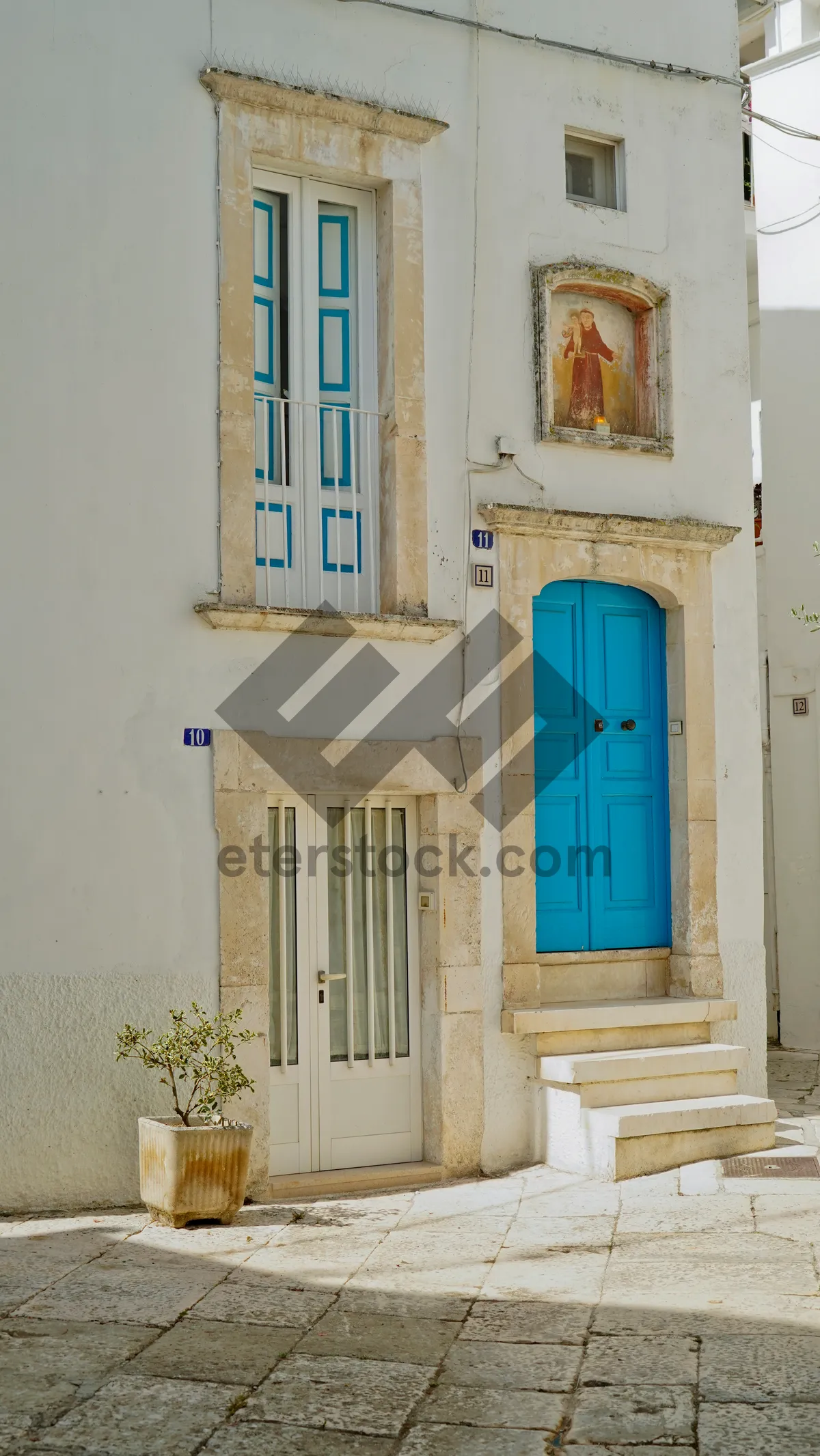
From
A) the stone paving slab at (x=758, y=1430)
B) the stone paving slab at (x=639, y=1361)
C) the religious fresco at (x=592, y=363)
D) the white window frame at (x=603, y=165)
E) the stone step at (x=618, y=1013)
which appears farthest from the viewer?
the white window frame at (x=603, y=165)

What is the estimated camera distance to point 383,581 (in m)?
7.94

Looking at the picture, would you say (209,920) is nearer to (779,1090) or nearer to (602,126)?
(779,1090)

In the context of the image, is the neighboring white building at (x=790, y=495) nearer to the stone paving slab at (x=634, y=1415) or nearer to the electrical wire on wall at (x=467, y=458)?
the electrical wire on wall at (x=467, y=458)

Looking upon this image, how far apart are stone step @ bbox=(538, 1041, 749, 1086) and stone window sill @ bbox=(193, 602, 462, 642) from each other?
2.47m

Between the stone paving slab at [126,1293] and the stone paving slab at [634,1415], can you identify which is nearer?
the stone paving slab at [634,1415]

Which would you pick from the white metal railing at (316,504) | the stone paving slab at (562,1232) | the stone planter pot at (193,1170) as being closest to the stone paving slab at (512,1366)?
the stone paving slab at (562,1232)

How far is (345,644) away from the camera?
7.61 metres

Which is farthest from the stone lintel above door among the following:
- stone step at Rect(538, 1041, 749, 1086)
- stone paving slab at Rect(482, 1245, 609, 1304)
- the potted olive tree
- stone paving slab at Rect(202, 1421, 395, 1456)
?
stone paving slab at Rect(202, 1421, 395, 1456)

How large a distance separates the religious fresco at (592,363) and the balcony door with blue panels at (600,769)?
1.07 m

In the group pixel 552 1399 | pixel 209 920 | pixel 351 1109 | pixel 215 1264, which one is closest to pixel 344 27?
pixel 209 920

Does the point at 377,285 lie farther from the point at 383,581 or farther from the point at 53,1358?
the point at 53,1358

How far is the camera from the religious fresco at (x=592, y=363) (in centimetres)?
859

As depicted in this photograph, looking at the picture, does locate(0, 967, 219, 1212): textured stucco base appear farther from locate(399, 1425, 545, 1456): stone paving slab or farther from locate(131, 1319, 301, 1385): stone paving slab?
locate(399, 1425, 545, 1456): stone paving slab

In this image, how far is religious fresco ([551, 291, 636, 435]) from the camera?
8.59m
